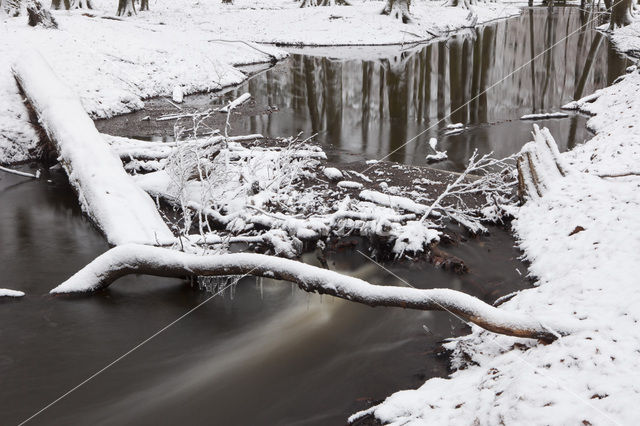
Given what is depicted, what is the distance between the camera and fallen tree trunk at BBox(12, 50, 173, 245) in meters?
7.46

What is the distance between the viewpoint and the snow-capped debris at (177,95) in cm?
1733

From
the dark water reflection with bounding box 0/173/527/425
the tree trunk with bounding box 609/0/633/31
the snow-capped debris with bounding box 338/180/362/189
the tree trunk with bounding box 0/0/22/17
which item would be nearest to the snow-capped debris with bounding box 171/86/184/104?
the snow-capped debris with bounding box 338/180/362/189

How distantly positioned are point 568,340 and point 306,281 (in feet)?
8.27

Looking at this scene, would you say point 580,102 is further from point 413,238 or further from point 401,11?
point 401,11

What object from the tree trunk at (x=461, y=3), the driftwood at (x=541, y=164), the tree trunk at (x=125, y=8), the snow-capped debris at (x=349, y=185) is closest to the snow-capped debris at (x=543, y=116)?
the driftwood at (x=541, y=164)

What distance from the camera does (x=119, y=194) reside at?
794 cm

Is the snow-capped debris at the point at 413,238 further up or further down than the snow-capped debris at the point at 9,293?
further up

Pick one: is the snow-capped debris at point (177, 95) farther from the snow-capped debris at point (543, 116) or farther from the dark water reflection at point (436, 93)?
the snow-capped debris at point (543, 116)

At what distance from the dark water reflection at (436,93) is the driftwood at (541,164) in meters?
3.18

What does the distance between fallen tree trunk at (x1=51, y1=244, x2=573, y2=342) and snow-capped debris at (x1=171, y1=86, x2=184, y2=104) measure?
1187 cm

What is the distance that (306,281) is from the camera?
531cm

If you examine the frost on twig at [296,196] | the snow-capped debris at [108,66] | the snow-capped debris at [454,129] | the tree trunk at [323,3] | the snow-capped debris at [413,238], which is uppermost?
the tree trunk at [323,3]

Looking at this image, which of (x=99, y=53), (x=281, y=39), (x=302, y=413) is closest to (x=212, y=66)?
(x=99, y=53)

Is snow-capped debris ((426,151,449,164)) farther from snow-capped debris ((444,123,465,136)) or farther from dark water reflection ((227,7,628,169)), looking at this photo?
snow-capped debris ((444,123,465,136))
